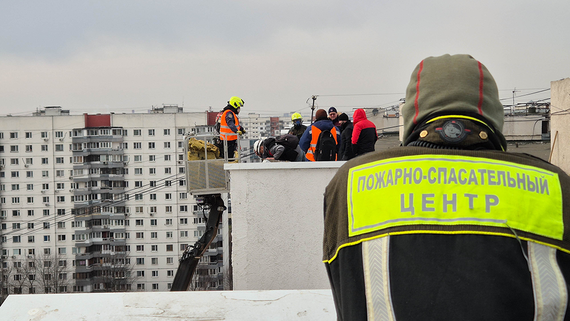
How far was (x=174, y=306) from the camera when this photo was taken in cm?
280

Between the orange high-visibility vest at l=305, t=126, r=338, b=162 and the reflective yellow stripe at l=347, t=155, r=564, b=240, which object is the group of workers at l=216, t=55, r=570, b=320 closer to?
the reflective yellow stripe at l=347, t=155, r=564, b=240

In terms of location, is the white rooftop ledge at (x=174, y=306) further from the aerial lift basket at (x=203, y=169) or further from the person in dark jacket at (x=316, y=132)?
the aerial lift basket at (x=203, y=169)

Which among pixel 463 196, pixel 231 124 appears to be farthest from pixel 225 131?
pixel 463 196

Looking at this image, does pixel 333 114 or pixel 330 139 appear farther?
pixel 333 114

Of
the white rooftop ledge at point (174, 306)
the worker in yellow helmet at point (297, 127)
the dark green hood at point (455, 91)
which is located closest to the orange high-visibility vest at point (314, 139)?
the worker in yellow helmet at point (297, 127)

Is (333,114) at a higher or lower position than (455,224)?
higher

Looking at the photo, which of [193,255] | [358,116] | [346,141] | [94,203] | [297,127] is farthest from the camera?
[94,203]

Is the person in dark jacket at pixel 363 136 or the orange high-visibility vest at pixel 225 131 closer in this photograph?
the person in dark jacket at pixel 363 136

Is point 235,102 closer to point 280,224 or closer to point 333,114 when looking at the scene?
point 333,114

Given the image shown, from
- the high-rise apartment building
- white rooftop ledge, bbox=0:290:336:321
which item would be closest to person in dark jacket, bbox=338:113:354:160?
white rooftop ledge, bbox=0:290:336:321

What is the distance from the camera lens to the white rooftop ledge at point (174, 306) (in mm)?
2645

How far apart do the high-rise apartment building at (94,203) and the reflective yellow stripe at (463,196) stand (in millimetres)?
56600

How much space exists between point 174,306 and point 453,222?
2.18 m

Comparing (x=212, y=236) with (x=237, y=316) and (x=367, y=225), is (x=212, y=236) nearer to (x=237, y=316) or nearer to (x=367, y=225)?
(x=237, y=316)
